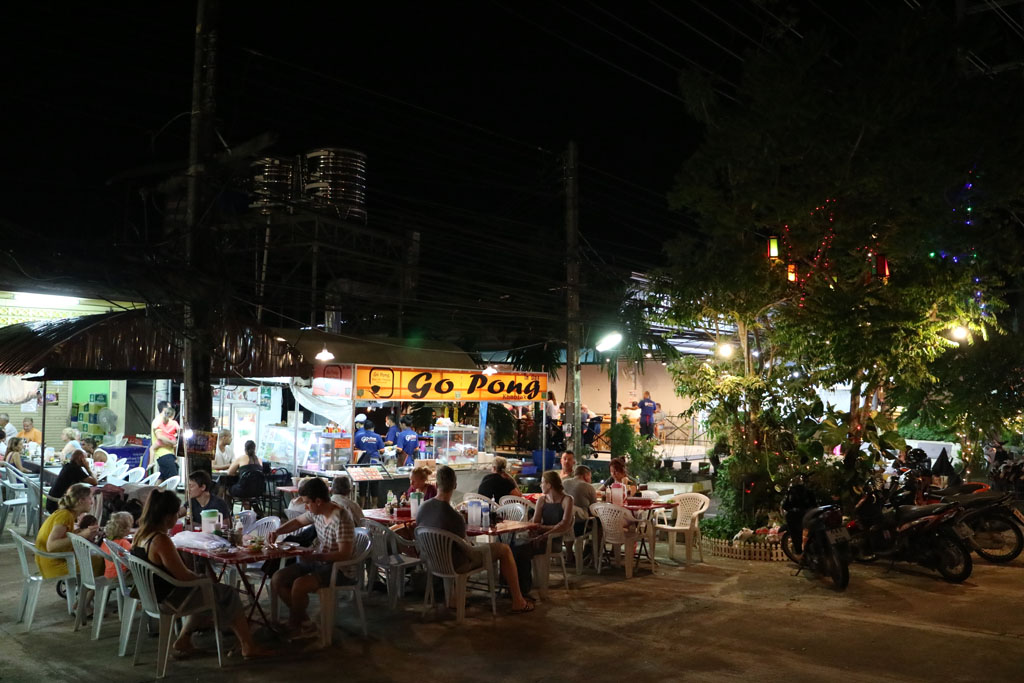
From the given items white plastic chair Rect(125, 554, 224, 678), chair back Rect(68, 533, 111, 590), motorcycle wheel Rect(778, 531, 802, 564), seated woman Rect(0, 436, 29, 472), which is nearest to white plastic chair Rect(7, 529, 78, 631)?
chair back Rect(68, 533, 111, 590)

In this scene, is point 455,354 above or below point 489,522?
above

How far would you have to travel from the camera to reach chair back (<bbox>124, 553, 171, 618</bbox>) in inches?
244

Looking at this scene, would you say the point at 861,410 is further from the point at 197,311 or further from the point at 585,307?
the point at 197,311

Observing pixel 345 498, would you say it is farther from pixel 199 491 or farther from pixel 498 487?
pixel 498 487

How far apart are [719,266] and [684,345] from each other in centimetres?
A: 1047

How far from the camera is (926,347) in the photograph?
38.5 feet

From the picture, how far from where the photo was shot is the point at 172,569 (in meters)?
6.24

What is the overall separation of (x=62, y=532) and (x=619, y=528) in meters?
5.65

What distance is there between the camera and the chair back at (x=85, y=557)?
6996mm

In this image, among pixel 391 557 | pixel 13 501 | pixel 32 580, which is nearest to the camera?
pixel 32 580

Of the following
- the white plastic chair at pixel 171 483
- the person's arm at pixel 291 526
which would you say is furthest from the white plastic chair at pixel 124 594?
the white plastic chair at pixel 171 483

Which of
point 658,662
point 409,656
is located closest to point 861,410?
point 658,662

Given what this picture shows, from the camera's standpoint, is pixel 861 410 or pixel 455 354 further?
pixel 455 354

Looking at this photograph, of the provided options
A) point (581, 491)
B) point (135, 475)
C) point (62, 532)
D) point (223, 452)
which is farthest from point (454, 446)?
point (62, 532)
